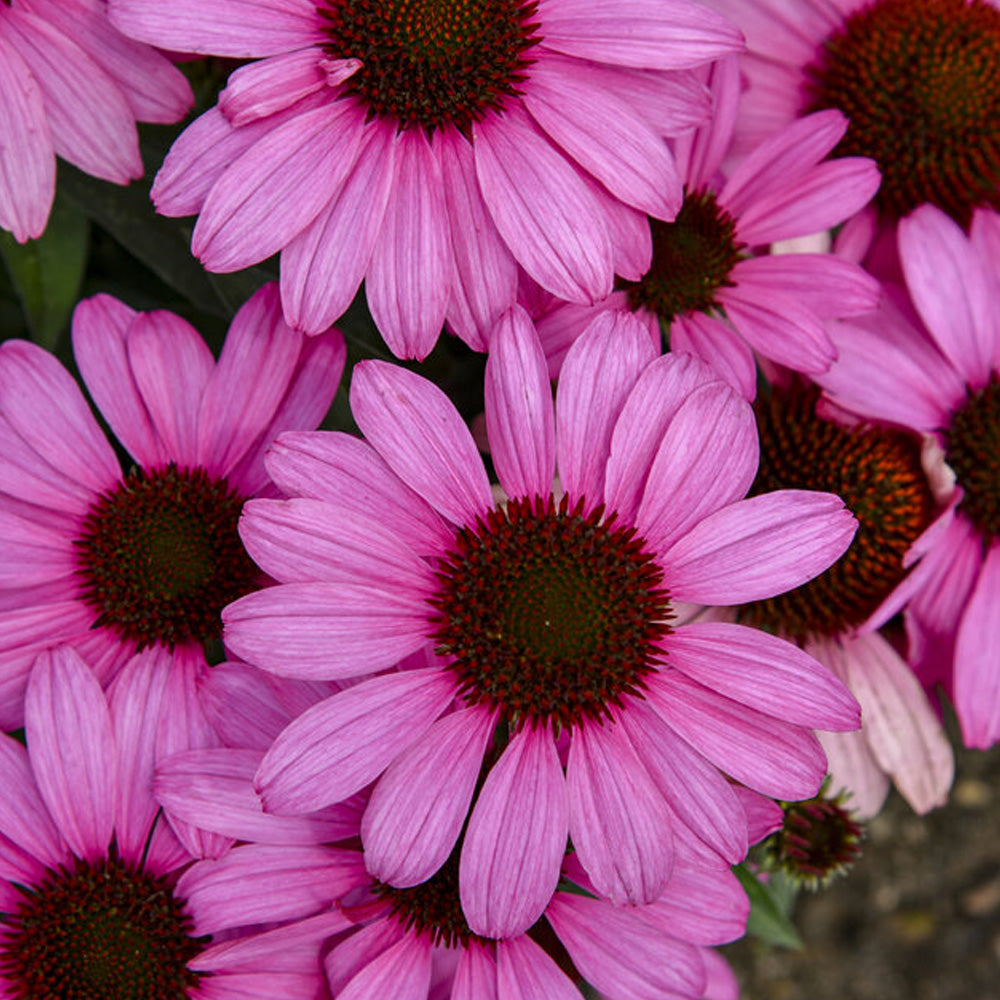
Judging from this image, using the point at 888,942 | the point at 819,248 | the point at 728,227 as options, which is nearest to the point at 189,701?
the point at 728,227

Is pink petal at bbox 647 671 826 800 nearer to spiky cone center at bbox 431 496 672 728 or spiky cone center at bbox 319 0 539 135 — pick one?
spiky cone center at bbox 431 496 672 728

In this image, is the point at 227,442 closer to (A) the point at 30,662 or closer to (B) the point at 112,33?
(A) the point at 30,662

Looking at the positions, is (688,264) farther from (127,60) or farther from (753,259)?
(127,60)

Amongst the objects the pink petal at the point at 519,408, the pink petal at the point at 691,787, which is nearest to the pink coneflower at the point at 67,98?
the pink petal at the point at 519,408

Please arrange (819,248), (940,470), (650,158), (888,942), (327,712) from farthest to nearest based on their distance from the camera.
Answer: (888,942) < (819,248) < (940,470) < (650,158) < (327,712)

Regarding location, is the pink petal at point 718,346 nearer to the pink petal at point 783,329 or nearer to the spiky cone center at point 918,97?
Result: the pink petal at point 783,329

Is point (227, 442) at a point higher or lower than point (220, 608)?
higher
